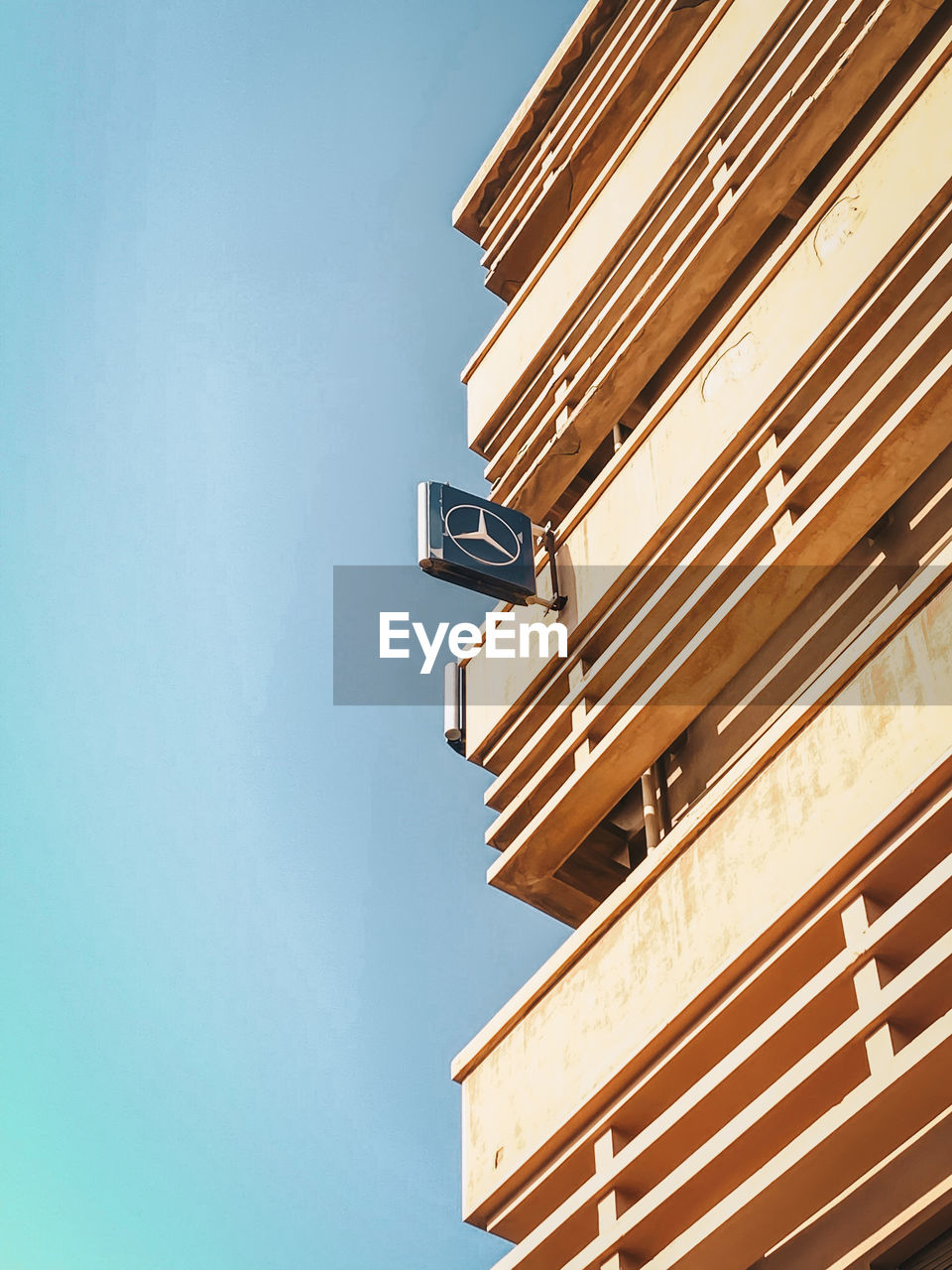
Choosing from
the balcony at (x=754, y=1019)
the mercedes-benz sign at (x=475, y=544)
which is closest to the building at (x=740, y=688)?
the balcony at (x=754, y=1019)

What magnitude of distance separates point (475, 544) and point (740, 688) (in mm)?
2972

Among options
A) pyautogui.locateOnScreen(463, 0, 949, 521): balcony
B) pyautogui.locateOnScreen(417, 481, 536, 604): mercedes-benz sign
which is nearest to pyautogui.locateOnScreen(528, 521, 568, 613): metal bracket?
pyautogui.locateOnScreen(417, 481, 536, 604): mercedes-benz sign

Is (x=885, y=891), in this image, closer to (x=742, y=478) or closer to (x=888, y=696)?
(x=888, y=696)

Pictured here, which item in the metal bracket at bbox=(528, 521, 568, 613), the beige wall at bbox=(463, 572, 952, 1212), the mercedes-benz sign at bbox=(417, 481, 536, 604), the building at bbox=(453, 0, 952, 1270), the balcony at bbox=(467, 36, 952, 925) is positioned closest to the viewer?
the building at bbox=(453, 0, 952, 1270)

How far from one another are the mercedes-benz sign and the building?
41 centimetres

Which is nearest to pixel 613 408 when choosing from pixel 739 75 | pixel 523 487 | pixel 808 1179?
pixel 523 487

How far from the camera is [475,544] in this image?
12320 mm

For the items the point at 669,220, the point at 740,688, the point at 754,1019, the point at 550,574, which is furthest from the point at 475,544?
the point at 754,1019

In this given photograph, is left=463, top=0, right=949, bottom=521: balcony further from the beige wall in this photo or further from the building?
the beige wall

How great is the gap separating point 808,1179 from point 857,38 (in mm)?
8106

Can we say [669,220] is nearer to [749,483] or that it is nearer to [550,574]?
[550,574]

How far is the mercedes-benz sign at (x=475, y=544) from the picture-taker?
476 inches

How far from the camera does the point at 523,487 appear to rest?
13.7 metres

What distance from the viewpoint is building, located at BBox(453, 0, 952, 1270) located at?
6.52 metres
